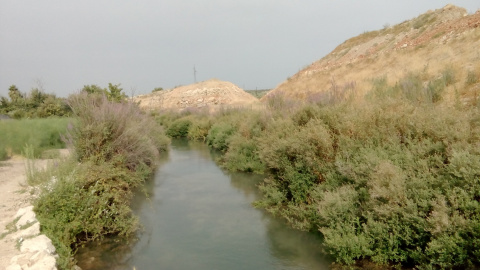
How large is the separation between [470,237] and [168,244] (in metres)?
5.94

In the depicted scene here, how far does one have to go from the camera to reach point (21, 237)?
6.55m

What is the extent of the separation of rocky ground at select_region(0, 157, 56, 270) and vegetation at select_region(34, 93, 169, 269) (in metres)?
0.26

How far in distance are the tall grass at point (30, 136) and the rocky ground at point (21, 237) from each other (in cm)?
511

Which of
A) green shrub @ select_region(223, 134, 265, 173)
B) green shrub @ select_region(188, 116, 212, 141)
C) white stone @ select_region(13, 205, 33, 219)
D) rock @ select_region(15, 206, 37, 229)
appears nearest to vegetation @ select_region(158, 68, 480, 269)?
green shrub @ select_region(223, 134, 265, 173)

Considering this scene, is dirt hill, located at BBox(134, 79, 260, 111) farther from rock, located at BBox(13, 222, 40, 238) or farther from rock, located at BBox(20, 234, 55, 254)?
rock, located at BBox(20, 234, 55, 254)

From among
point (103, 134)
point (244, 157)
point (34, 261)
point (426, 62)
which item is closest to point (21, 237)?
point (34, 261)

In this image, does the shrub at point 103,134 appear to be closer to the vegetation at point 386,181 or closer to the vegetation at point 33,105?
the vegetation at point 386,181

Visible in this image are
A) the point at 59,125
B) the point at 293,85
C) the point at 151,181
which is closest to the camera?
the point at 151,181

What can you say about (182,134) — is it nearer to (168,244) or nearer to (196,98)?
(196,98)

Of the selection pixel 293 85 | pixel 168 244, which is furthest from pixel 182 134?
pixel 168 244

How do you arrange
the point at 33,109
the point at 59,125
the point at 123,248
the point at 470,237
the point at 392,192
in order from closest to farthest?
the point at 470,237 → the point at 392,192 → the point at 123,248 → the point at 59,125 → the point at 33,109

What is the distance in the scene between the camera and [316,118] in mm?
10508

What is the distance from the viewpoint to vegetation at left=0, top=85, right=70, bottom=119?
1257 inches

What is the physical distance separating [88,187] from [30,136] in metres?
9.71
